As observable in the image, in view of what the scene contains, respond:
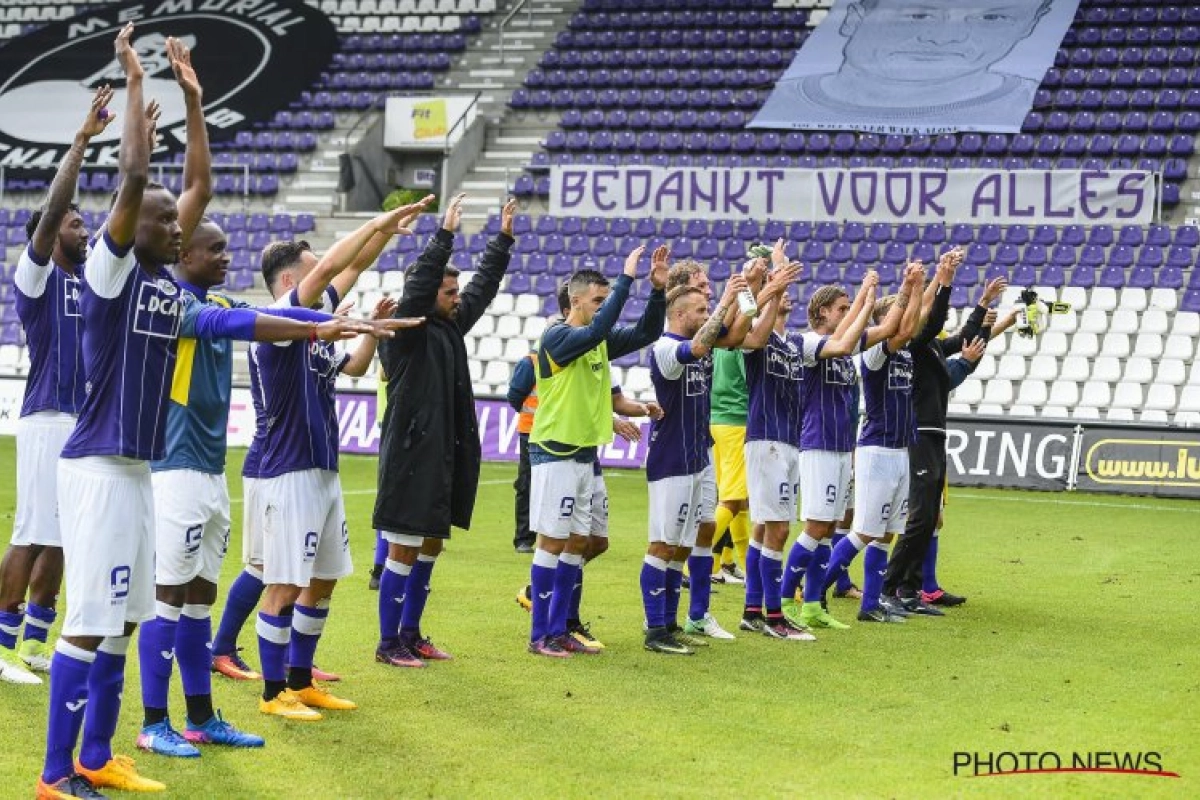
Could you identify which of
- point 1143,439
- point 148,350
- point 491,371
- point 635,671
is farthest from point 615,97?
point 148,350

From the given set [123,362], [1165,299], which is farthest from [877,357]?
[1165,299]

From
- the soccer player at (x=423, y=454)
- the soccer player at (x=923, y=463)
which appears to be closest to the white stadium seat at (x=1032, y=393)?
the soccer player at (x=923, y=463)

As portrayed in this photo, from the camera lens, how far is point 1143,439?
20.2 metres

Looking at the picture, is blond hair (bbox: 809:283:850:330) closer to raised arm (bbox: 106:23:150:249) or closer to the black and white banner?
raised arm (bbox: 106:23:150:249)

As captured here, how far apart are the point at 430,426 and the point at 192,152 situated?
9.69ft

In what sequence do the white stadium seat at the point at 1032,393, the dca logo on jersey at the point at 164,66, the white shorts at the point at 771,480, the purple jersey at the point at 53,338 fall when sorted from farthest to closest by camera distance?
the dca logo on jersey at the point at 164,66 < the white stadium seat at the point at 1032,393 < the white shorts at the point at 771,480 < the purple jersey at the point at 53,338

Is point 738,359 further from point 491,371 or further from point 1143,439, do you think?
point 491,371

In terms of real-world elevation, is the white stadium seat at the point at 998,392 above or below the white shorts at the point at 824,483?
below

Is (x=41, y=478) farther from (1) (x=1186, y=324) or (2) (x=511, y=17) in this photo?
(2) (x=511, y=17)

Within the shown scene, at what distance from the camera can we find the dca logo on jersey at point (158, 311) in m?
5.90

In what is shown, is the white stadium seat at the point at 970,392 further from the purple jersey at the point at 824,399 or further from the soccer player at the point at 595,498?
the soccer player at the point at 595,498

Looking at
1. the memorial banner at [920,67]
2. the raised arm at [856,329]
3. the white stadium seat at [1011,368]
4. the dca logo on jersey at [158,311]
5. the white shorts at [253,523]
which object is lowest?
the white stadium seat at [1011,368]

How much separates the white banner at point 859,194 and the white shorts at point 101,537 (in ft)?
70.5

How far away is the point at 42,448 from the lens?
8148 mm
